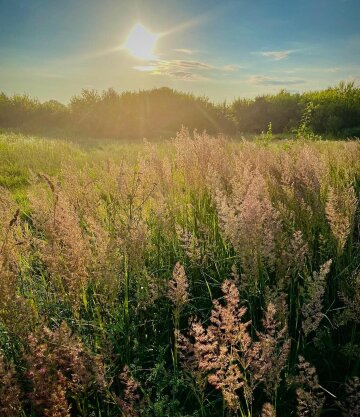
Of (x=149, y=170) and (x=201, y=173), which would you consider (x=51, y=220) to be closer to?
(x=149, y=170)

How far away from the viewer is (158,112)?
2305 cm

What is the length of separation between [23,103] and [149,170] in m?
22.0

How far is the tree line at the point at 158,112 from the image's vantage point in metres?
22.1

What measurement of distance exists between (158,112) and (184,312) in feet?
69.7

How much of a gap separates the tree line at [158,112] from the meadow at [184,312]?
19201 millimetres

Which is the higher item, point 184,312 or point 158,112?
point 158,112

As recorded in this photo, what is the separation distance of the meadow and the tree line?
19201 mm

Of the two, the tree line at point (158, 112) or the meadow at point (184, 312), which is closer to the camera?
the meadow at point (184, 312)

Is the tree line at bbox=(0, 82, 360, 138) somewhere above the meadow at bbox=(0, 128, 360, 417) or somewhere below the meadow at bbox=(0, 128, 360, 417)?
above

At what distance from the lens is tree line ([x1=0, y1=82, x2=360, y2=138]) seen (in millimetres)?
22125

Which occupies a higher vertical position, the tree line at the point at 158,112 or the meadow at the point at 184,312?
the tree line at the point at 158,112

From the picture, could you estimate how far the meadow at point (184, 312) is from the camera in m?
1.60

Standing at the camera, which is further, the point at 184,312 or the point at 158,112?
the point at 158,112

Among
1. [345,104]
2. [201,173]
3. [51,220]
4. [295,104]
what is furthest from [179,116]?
[51,220]
